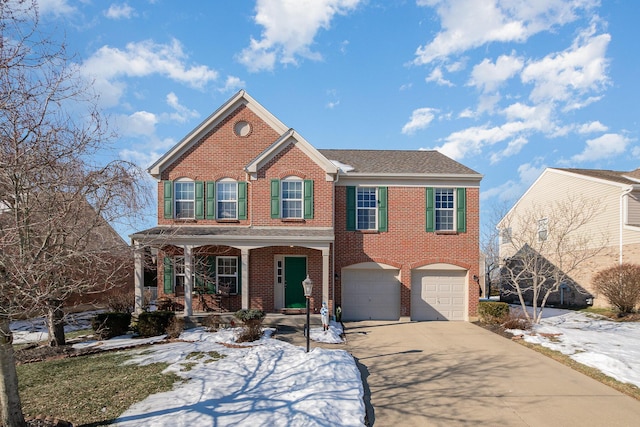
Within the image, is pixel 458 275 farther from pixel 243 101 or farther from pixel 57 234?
pixel 57 234

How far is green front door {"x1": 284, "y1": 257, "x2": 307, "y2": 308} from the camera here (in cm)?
1505

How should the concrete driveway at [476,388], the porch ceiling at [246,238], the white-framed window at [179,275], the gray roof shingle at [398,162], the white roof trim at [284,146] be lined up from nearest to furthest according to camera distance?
the concrete driveway at [476,388] < the porch ceiling at [246,238] < the white roof trim at [284,146] < the white-framed window at [179,275] < the gray roof shingle at [398,162]

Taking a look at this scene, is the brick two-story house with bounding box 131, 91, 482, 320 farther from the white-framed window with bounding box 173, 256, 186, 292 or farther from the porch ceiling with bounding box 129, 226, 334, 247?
the porch ceiling with bounding box 129, 226, 334, 247

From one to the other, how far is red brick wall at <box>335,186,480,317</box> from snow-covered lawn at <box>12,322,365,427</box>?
590 centimetres

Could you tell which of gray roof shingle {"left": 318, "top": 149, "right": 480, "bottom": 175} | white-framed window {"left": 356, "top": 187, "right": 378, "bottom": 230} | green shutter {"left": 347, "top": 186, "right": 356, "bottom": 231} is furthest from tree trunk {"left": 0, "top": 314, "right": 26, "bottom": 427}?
gray roof shingle {"left": 318, "top": 149, "right": 480, "bottom": 175}

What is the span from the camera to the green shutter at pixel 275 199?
14.8m

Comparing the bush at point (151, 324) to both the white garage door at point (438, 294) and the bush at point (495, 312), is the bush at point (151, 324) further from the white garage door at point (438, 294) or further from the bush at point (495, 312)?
the bush at point (495, 312)

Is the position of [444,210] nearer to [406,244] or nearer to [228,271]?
[406,244]

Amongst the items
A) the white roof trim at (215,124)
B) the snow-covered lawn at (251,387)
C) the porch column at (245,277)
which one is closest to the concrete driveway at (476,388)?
the snow-covered lawn at (251,387)

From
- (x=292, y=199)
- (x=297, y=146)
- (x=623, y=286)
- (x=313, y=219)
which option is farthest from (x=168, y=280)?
(x=623, y=286)

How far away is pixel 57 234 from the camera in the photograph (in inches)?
248

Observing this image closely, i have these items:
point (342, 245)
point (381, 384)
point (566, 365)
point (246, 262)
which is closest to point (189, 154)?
point (246, 262)

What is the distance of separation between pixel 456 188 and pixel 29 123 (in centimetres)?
1432

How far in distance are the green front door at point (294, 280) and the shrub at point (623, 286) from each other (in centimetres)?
1298
